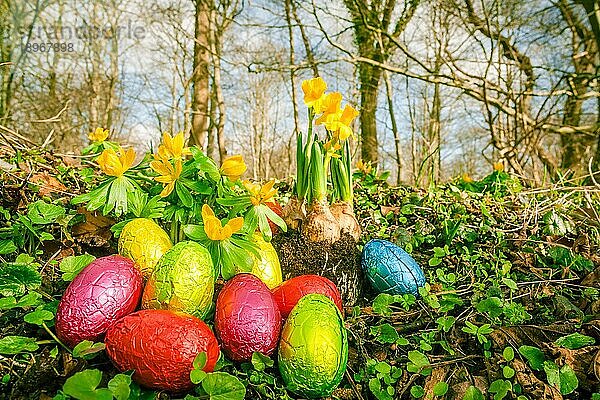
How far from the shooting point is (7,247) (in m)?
1.29

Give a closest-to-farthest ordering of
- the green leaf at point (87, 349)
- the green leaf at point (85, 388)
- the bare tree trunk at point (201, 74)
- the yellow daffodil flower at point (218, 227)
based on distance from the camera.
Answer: the green leaf at point (85, 388), the green leaf at point (87, 349), the yellow daffodil flower at point (218, 227), the bare tree trunk at point (201, 74)

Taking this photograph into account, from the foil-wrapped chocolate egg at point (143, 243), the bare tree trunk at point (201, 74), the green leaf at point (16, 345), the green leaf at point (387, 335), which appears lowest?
the green leaf at point (387, 335)

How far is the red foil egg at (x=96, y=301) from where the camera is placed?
987mm

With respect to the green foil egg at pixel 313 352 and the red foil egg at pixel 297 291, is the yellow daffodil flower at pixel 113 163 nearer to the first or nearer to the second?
the red foil egg at pixel 297 291

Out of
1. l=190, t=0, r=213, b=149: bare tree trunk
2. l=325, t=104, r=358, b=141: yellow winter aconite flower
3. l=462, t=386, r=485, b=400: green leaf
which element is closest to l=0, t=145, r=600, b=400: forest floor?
l=462, t=386, r=485, b=400: green leaf

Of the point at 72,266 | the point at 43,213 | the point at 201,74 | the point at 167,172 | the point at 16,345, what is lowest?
the point at 16,345

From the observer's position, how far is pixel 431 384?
1.06 meters

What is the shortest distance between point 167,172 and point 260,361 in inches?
22.7

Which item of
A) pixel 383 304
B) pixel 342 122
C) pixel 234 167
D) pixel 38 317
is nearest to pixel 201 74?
pixel 342 122

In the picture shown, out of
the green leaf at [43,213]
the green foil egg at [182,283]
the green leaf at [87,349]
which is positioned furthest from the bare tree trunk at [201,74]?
the green leaf at [87,349]

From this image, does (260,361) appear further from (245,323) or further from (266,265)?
(266,265)

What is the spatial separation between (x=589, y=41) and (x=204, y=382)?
22.9 feet

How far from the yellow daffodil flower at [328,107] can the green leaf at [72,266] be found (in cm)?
77

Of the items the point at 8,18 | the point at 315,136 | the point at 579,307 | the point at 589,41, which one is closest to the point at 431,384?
the point at 579,307
